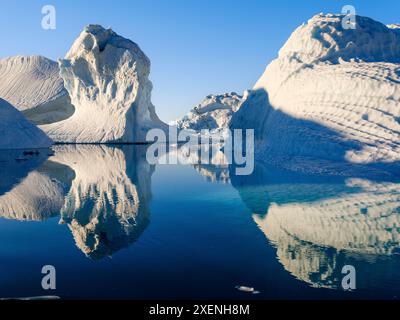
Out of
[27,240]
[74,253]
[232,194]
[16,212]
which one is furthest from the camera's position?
[232,194]

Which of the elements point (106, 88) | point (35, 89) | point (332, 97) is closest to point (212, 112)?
point (35, 89)

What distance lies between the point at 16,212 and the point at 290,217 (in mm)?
7023

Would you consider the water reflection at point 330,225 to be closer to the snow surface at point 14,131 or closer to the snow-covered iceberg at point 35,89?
the snow surface at point 14,131

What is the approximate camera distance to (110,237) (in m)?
7.28

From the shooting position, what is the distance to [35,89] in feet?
203

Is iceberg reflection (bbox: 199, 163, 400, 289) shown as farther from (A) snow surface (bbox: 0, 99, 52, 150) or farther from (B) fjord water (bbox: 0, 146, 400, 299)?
(A) snow surface (bbox: 0, 99, 52, 150)

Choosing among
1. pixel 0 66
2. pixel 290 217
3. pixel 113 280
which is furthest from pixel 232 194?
pixel 0 66

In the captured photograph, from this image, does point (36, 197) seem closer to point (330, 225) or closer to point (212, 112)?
point (330, 225)

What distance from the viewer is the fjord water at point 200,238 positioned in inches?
194

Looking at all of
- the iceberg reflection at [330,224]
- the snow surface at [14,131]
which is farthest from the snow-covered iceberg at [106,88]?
the iceberg reflection at [330,224]

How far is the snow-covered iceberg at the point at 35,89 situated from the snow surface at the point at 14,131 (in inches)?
1164

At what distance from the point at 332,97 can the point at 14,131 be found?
82.6ft

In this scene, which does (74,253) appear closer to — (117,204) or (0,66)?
(117,204)
